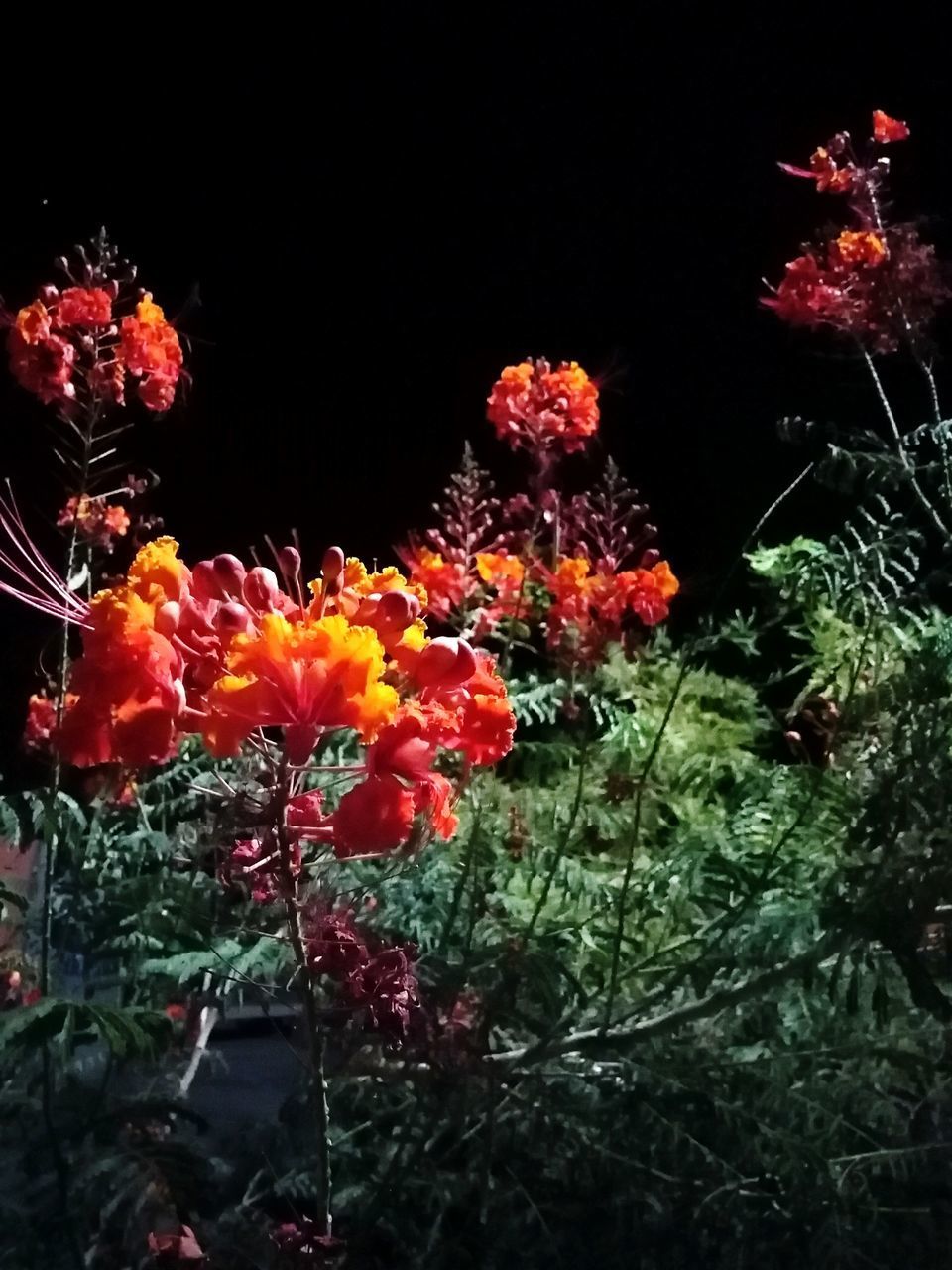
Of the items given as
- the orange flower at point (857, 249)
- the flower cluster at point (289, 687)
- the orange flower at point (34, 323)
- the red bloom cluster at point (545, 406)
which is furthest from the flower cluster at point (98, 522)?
the orange flower at point (857, 249)

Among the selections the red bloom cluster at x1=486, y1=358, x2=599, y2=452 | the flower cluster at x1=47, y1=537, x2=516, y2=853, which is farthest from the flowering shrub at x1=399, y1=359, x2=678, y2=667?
the flower cluster at x1=47, y1=537, x2=516, y2=853

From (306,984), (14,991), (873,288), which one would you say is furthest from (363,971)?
(873,288)

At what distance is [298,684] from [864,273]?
1.97ft

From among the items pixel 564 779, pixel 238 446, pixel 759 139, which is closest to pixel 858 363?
pixel 759 139

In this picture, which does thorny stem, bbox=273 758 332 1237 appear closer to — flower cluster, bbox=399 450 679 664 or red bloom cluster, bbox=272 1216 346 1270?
red bloom cluster, bbox=272 1216 346 1270

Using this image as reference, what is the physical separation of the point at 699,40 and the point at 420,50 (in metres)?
0.30

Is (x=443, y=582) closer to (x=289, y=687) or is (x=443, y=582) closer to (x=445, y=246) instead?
(x=445, y=246)

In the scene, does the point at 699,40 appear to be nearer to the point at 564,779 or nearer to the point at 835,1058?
the point at 564,779

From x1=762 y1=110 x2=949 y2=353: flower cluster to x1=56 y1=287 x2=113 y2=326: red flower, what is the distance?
534 mm

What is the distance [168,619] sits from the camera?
27.9 inches

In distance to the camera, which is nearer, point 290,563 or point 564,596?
point 290,563

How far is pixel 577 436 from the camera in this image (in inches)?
49.7

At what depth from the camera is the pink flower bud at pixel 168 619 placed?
706 millimetres

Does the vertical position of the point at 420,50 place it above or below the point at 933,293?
above
